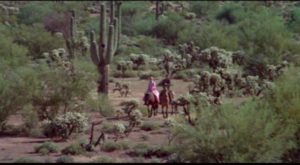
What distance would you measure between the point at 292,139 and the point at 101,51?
1320 centimetres

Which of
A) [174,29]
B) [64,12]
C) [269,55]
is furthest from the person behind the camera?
[64,12]

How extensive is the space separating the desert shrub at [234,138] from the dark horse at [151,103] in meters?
7.87

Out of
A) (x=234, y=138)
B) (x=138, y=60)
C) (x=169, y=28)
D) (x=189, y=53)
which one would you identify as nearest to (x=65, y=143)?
(x=234, y=138)

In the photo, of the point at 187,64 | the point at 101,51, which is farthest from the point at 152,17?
the point at 101,51

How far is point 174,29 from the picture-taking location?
2133 inches

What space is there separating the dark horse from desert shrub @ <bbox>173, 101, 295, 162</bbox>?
787 cm

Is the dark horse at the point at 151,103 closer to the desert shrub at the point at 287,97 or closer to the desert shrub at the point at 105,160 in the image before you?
the desert shrub at the point at 287,97

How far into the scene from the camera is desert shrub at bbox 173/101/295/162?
17.2 m

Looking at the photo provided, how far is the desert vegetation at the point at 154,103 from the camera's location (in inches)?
698

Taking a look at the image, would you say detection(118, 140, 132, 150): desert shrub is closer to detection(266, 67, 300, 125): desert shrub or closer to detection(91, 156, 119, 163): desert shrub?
detection(91, 156, 119, 163): desert shrub

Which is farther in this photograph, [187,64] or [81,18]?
[81,18]

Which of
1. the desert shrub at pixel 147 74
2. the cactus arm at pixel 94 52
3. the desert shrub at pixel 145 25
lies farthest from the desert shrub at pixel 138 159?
the desert shrub at pixel 145 25

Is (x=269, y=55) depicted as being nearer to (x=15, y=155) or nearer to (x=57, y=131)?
(x=57, y=131)

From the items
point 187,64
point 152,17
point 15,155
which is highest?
point 152,17
